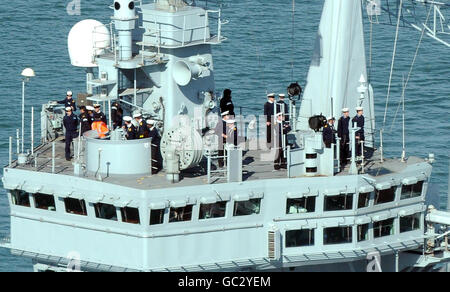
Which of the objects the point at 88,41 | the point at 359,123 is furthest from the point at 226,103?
the point at 88,41

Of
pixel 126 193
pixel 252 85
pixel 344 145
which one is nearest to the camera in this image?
pixel 126 193

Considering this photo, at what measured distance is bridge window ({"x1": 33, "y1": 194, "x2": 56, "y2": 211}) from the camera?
189 feet

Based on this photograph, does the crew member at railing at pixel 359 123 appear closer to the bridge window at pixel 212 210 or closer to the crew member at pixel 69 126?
the bridge window at pixel 212 210

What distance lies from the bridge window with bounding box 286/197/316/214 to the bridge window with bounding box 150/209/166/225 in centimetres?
487

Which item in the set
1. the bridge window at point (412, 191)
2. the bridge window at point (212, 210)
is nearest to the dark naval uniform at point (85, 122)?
the bridge window at point (212, 210)

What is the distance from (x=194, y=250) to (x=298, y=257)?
4.16m

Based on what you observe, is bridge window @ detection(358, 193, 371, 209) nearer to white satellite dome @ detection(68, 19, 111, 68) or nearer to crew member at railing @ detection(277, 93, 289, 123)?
crew member at railing @ detection(277, 93, 289, 123)

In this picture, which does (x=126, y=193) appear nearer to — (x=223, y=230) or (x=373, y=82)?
(x=223, y=230)

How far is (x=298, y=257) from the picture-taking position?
57500mm

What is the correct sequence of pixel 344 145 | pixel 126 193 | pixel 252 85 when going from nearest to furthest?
1. pixel 126 193
2. pixel 344 145
3. pixel 252 85

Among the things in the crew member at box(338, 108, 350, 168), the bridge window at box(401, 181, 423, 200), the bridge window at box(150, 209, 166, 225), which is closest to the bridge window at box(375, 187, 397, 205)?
the bridge window at box(401, 181, 423, 200)

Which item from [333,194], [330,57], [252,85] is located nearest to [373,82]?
[252,85]

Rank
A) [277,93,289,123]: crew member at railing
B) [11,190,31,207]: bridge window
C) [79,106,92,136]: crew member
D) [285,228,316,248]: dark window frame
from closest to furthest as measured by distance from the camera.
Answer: [285,228,316,248]: dark window frame, [11,190,31,207]: bridge window, [277,93,289,123]: crew member at railing, [79,106,92,136]: crew member

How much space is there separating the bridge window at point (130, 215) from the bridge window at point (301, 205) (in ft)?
18.8
